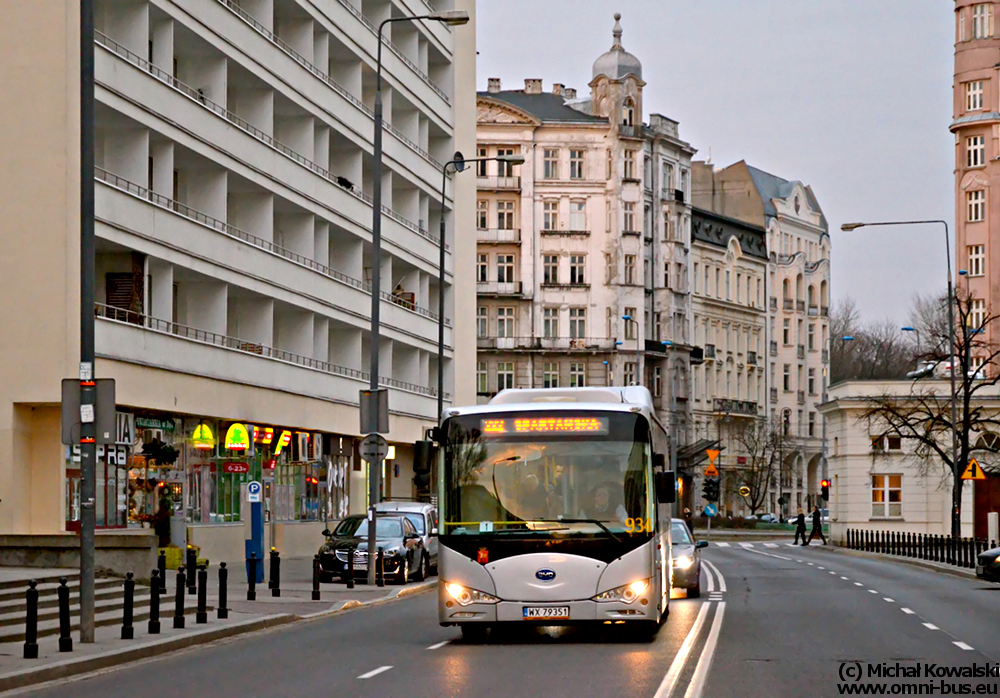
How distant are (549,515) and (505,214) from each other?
83809 mm

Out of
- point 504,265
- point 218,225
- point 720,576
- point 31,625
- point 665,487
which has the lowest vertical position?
point 720,576

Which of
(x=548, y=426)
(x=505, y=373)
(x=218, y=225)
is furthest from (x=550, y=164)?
(x=548, y=426)

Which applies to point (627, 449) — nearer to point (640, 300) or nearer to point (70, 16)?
point (70, 16)

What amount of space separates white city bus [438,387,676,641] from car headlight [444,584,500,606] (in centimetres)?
1

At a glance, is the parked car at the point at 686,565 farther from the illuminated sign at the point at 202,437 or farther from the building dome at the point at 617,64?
the building dome at the point at 617,64

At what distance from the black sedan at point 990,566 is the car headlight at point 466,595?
18.7 meters

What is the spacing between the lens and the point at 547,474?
68.1 ft

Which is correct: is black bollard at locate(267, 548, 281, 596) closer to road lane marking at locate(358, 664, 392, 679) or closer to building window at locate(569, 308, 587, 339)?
road lane marking at locate(358, 664, 392, 679)

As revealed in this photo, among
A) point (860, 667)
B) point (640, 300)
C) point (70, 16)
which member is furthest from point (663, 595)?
point (640, 300)

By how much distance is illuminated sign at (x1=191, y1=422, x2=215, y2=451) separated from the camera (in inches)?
1658

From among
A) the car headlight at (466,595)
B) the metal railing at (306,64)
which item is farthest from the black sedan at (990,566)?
the metal railing at (306,64)

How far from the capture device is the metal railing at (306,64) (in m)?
44.8

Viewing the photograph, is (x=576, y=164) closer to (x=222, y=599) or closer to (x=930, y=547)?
(x=930, y=547)

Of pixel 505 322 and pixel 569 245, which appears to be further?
pixel 569 245
